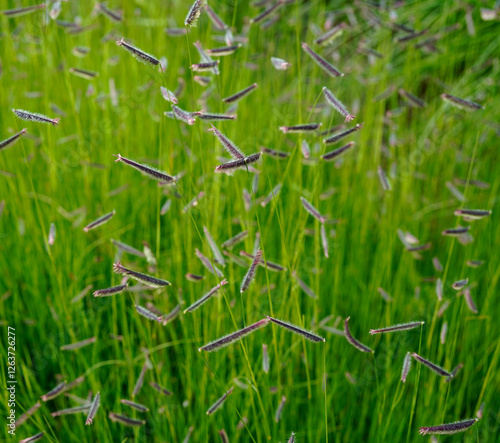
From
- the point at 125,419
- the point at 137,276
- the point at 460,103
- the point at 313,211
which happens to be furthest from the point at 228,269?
the point at 460,103

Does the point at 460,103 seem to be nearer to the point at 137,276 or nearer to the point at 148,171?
the point at 148,171

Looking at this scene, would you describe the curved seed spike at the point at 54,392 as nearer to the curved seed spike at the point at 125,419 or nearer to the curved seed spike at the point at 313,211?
the curved seed spike at the point at 125,419

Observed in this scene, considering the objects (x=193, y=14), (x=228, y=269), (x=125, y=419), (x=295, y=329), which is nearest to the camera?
(x=295, y=329)

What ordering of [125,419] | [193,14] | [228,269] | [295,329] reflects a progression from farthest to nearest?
[228,269] → [125,419] → [193,14] → [295,329]

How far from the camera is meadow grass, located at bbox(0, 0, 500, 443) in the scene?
1626mm

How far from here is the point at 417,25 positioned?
3.28 m

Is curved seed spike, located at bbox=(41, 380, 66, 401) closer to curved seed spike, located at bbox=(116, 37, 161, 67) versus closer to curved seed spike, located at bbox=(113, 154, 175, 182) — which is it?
curved seed spike, located at bbox=(113, 154, 175, 182)

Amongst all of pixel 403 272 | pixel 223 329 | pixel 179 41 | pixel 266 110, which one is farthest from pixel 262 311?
pixel 179 41

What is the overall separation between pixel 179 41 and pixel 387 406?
9.13 feet

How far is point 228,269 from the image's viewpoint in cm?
196

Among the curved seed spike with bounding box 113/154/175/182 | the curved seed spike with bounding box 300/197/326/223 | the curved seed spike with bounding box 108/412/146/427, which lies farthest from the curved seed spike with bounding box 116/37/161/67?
the curved seed spike with bounding box 108/412/146/427

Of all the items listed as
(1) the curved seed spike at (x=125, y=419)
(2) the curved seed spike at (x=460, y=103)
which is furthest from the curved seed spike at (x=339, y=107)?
(1) the curved seed spike at (x=125, y=419)

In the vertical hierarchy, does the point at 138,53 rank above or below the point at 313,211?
above

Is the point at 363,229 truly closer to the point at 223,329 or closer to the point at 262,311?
the point at 262,311
